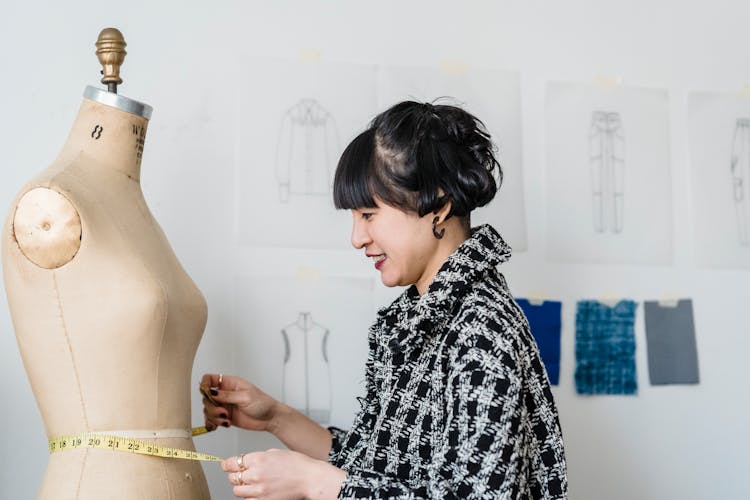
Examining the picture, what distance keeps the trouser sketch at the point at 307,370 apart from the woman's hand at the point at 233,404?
0.30 meters

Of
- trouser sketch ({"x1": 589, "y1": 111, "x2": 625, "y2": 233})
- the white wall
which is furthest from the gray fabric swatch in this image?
trouser sketch ({"x1": 589, "y1": 111, "x2": 625, "y2": 233})

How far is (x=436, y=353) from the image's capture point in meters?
1.38

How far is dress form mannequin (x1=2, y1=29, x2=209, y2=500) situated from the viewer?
1311 millimetres

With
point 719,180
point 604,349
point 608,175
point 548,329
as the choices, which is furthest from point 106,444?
point 719,180

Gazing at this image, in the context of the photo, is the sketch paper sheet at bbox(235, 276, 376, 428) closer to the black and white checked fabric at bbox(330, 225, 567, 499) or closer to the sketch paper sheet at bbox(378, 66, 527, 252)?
the sketch paper sheet at bbox(378, 66, 527, 252)

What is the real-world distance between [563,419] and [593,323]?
0.26 meters

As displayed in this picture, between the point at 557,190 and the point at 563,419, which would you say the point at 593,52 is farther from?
the point at 563,419

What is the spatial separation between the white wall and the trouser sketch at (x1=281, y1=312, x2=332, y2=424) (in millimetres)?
140

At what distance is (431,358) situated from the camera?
4.56 feet

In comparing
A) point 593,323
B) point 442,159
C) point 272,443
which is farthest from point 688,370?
point 442,159

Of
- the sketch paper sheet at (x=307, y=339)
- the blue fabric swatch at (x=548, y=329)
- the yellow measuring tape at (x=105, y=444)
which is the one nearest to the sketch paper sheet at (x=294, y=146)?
the sketch paper sheet at (x=307, y=339)

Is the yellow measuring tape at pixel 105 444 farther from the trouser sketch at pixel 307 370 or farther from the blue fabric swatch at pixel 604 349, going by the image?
the blue fabric swatch at pixel 604 349

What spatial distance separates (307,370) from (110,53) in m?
0.93

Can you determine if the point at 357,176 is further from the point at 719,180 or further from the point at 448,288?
the point at 719,180
